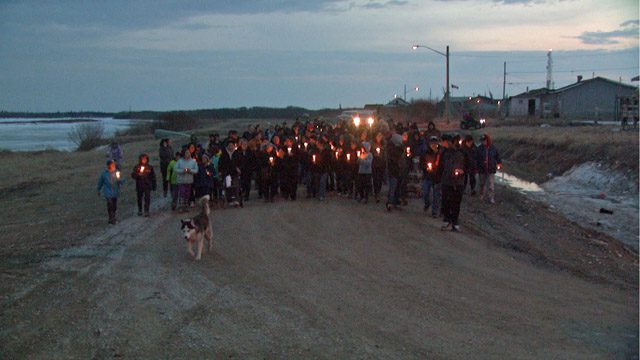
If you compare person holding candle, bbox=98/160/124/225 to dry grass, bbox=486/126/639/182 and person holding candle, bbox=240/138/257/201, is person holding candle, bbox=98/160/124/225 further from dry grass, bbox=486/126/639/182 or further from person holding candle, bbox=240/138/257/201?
dry grass, bbox=486/126/639/182

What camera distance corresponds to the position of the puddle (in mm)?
28125

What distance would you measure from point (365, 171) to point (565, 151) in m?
20.7

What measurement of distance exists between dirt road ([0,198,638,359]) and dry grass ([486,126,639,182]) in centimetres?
1821

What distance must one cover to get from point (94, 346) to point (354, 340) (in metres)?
2.86

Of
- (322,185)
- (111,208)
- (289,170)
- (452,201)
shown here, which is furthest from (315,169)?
(111,208)

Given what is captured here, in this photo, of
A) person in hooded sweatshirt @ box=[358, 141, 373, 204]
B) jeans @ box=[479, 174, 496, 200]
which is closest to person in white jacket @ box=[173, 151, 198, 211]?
person in hooded sweatshirt @ box=[358, 141, 373, 204]

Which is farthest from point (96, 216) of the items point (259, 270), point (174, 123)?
point (174, 123)

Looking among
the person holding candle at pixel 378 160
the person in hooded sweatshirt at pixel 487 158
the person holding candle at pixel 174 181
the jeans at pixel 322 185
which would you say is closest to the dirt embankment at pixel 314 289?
the person holding candle at pixel 174 181

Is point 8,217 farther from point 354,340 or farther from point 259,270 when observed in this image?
point 354,340

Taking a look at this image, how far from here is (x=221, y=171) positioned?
1822cm

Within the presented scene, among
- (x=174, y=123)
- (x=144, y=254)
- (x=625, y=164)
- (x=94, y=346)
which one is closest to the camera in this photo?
(x=94, y=346)

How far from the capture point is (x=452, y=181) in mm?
14820

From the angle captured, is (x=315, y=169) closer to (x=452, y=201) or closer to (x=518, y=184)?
(x=452, y=201)

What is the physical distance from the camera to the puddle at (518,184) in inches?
1107
